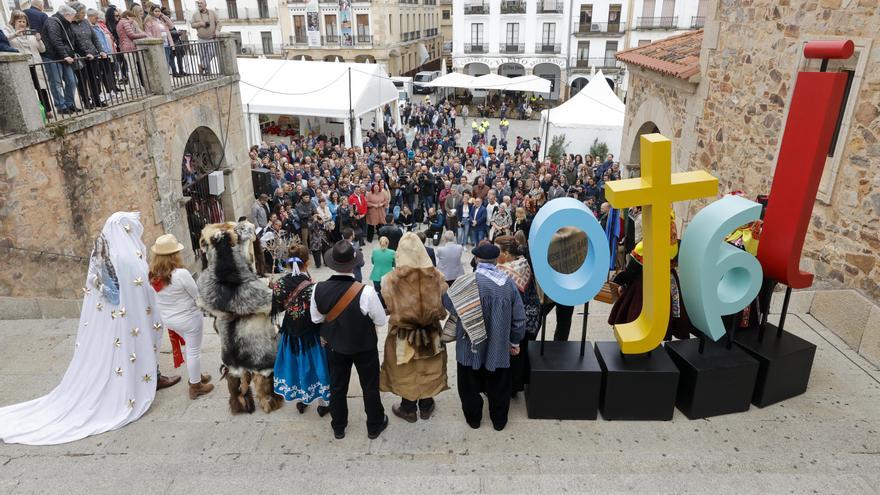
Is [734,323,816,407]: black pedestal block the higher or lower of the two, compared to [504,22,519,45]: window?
lower

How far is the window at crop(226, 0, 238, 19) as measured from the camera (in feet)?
114

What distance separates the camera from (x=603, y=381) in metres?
4.00

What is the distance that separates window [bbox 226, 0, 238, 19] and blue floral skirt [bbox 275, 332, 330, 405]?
36564mm

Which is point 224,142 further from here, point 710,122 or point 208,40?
point 710,122

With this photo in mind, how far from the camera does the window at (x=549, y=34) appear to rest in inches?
1267

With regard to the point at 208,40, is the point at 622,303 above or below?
below

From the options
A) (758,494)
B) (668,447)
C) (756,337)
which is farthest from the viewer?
(756,337)

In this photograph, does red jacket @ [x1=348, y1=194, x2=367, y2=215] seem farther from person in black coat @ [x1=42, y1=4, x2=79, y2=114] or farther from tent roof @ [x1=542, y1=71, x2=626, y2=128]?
tent roof @ [x1=542, y1=71, x2=626, y2=128]

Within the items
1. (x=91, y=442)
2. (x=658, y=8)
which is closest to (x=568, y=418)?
(x=91, y=442)

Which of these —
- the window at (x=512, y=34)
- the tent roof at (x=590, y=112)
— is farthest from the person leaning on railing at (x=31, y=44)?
the window at (x=512, y=34)

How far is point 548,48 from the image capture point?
32.6m

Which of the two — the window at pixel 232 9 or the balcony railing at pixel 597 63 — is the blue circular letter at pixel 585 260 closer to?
the balcony railing at pixel 597 63

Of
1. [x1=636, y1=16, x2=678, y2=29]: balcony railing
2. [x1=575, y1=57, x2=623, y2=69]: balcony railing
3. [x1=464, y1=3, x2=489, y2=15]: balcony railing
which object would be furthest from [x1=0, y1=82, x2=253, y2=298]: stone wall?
[x1=636, y1=16, x2=678, y2=29]: balcony railing

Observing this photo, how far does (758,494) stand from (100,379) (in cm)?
443
